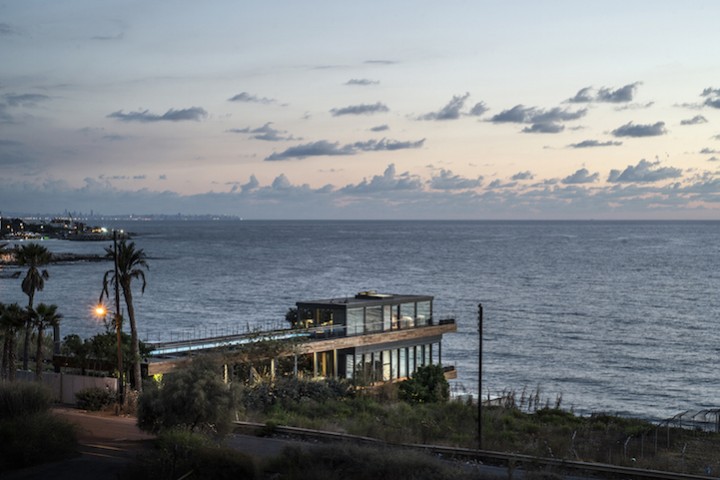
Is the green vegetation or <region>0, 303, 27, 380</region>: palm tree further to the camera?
<region>0, 303, 27, 380</region>: palm tree

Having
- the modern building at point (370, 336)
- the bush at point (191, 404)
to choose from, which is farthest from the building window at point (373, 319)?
the bush at point (191, 404)

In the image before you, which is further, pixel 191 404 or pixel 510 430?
pixel 510 430

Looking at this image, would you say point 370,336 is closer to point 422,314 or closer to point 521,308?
point 422,314

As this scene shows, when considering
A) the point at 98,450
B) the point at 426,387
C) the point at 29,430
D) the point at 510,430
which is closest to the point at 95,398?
the point at 98,450

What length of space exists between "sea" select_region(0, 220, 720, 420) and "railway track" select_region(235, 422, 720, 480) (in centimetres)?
776

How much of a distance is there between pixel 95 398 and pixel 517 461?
17068 millimetres

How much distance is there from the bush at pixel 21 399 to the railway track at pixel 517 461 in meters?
6.74

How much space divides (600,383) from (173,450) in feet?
131

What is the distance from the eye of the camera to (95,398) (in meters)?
31.4

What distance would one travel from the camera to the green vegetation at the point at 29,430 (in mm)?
22109

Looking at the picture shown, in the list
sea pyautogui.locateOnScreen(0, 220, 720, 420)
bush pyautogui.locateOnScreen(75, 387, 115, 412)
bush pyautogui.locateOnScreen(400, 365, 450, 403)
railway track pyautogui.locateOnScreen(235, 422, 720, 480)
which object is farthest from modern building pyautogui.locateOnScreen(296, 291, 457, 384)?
railway track pyautogui.locateOnScreen(235, 422, 720, 480)

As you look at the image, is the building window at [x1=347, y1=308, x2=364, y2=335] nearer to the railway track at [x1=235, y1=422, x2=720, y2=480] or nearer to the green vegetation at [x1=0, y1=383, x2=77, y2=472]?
the railway track at [x1=235, y1=422, x2=720, y2=480]

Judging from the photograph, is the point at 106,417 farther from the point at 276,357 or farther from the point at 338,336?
the point at 338,336

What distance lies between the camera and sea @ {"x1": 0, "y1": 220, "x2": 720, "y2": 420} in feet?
178
